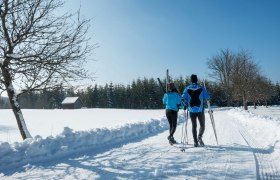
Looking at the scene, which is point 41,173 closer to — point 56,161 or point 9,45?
point 56,161

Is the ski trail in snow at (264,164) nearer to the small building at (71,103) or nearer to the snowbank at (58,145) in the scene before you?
the snowbank at (58,145)

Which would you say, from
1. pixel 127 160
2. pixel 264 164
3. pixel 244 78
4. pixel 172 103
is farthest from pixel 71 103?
pixel 264 164

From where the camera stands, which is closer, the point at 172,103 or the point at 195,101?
the point at 195,101

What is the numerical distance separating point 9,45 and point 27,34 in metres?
0.74

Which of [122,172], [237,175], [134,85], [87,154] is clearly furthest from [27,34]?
[134,85]

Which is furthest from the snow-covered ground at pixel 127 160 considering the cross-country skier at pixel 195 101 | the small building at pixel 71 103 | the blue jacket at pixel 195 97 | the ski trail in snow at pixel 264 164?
the small building at pixel 71 103

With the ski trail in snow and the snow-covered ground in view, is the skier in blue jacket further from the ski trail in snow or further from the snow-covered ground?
the ski trail in snow

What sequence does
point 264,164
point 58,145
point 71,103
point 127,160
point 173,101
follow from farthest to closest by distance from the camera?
point 71,103 < point 173,101 < point 58,145 < point 127,160 < point 264,164

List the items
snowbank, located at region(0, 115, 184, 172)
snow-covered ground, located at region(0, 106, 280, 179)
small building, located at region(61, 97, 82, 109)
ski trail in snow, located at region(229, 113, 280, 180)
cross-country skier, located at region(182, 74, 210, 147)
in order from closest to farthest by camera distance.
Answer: ski trail in snow, located at region(229, 113, 280, 180)
snow-covered ground, located at region(0, 106, 280, 179)
snowbank, located at region(0, 115, 184, 172)
cross-country skier, located at region(182, 74, 210, 147)
small building, located at region(61, 97, 82, 109)

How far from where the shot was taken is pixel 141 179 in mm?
5996

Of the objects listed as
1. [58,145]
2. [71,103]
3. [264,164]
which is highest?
[71,103]

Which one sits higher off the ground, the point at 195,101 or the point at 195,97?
the point at 195,97

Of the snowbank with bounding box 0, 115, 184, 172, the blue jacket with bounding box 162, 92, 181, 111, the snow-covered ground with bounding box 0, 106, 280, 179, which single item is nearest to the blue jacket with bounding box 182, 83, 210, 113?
the blue jacket with bounding box 162, 92, 181, 111

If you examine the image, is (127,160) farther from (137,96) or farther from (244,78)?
(137,96)
